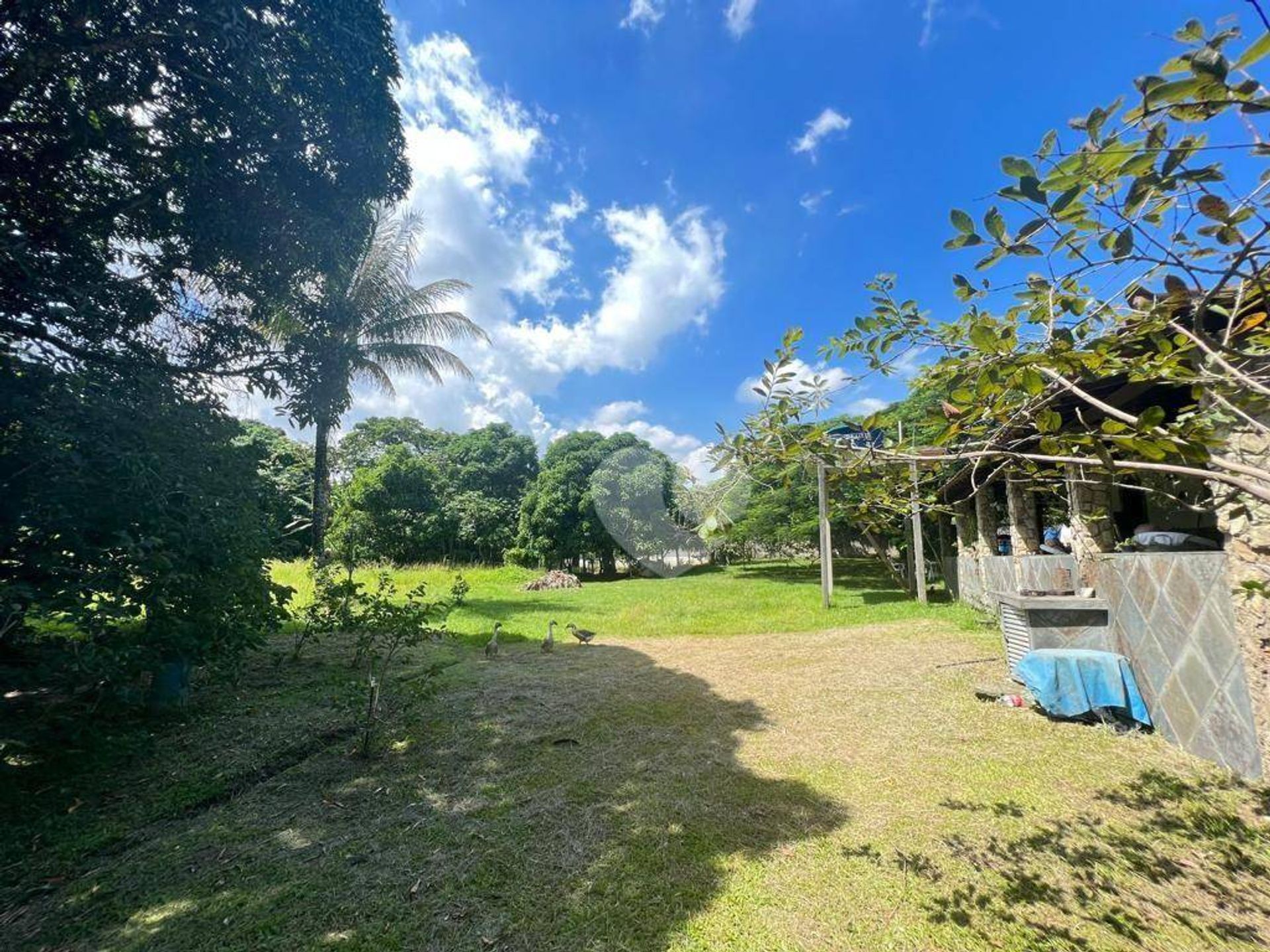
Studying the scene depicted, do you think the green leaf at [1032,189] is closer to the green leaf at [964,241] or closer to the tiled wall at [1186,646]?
the green leaf at [964,241]

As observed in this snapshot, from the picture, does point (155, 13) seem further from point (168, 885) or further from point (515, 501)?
point (515, 501)

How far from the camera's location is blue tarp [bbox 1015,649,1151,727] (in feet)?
13.4

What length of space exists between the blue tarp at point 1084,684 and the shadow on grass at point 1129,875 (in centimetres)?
97

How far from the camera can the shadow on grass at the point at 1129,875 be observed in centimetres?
209

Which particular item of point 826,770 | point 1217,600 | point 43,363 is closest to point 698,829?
point 826,770

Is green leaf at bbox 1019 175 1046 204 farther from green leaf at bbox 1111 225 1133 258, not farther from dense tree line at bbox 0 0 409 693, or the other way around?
dense tree line at bbox 0 0 409 693

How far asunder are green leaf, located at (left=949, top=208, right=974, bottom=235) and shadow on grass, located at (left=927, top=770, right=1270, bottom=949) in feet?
9.27

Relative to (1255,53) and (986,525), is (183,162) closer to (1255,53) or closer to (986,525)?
(1255,53)

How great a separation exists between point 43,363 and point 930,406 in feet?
18.0

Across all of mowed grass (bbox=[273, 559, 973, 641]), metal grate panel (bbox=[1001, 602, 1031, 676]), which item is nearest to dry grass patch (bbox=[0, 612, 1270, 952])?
metal grate panel (bbox=[1001, 602, 1031, 676])

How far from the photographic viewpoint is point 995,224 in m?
1.34

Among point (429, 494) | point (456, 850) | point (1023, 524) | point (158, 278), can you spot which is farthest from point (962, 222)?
point (429, 494)

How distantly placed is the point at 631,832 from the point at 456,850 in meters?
1.02

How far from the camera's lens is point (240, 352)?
5.17 meters
